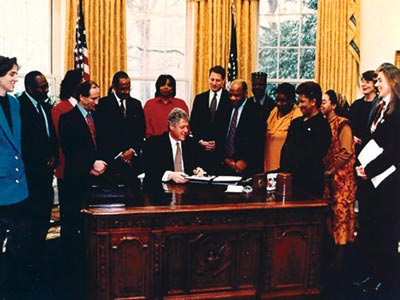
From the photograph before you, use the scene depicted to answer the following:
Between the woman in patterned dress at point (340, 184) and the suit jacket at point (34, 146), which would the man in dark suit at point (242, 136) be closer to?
the woman in patterned dress at point (340, 184)

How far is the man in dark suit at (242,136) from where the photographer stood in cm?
544

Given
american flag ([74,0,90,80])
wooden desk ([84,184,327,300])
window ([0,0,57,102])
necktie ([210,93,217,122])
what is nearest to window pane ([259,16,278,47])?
necktie ([210,93,217,122])

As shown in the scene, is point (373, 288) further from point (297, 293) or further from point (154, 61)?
point (154, 61)

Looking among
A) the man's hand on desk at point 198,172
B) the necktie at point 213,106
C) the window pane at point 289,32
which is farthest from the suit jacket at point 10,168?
the window pane at point 289,32

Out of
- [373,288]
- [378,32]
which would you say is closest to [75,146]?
[373,288]

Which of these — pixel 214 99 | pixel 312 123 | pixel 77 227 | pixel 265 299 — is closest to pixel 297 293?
pixel 265 299

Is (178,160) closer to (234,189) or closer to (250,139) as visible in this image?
(234,189)

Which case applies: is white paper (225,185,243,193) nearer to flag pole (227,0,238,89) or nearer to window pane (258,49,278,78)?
flag pole (227,0,238,89)

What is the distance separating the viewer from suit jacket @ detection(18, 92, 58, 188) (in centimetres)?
427

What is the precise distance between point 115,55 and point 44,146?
10.6 ft

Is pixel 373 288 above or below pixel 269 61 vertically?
below

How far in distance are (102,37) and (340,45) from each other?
3.28 metres

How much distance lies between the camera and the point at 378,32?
7.56 metres

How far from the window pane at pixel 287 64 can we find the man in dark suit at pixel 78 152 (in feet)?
13.5
